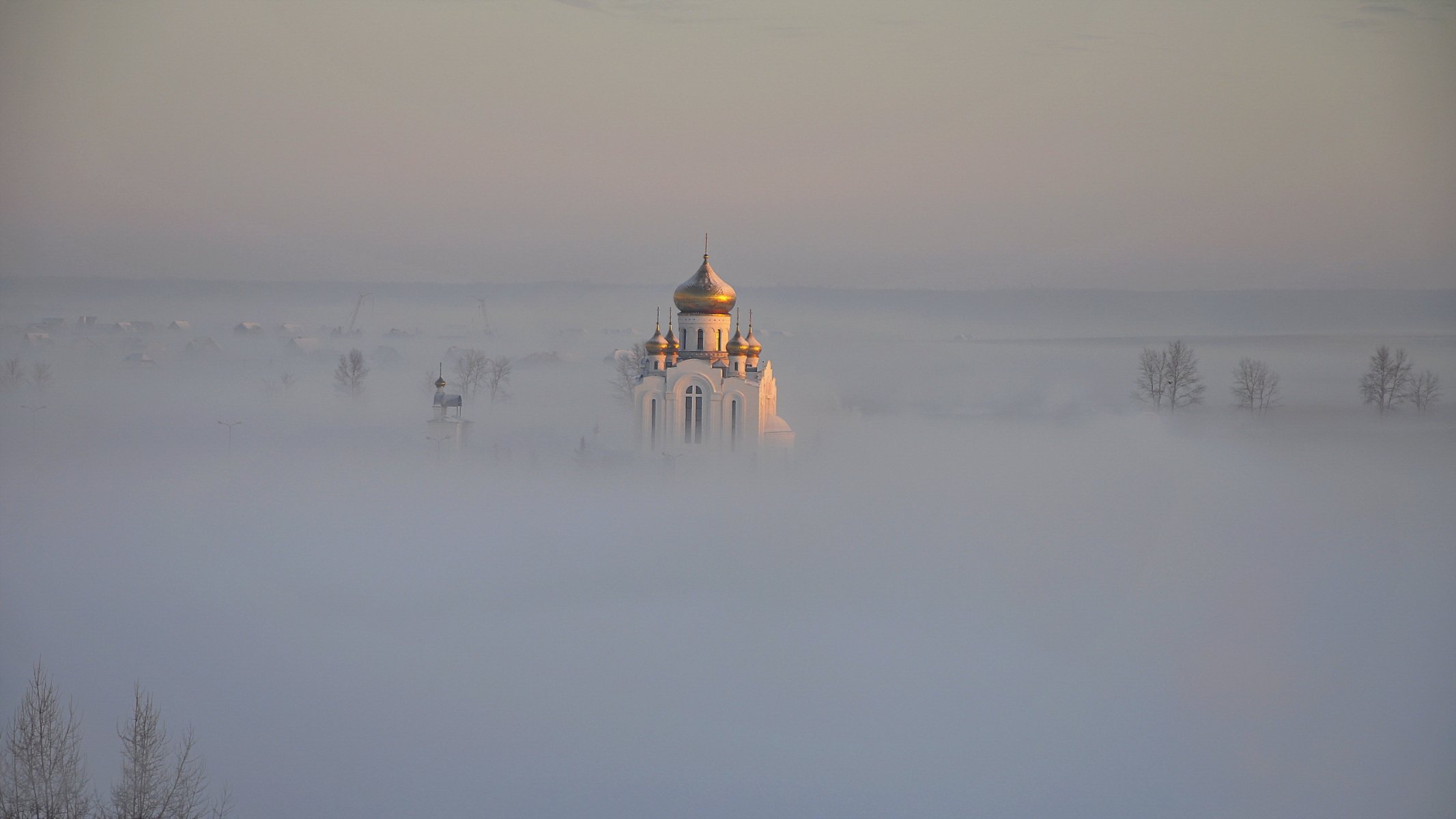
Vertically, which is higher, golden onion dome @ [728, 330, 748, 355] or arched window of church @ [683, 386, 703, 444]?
golden onion dome @ [728, 330, 748, 355]

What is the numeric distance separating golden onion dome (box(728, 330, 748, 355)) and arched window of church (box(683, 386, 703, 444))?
69 cm

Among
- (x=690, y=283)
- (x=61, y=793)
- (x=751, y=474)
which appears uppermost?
(x=690, y=283)

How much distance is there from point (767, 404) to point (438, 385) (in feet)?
17.5

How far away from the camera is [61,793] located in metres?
11.3

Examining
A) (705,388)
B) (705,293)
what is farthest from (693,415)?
(705,293)

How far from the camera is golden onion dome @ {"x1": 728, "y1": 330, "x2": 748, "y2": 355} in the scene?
16.8 meters

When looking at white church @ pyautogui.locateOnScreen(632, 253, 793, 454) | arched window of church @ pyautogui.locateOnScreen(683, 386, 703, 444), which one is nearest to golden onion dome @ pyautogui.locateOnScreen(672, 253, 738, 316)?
white church @ pyautogui.locateOnScreen(632, 253, 793, 454)

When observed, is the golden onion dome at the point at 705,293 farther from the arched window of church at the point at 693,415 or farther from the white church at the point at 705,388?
the arched window of church at the point at 693,415

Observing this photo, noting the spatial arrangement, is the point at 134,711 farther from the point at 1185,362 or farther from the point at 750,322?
the point at 1185,362

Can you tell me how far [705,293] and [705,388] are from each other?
1326 mm

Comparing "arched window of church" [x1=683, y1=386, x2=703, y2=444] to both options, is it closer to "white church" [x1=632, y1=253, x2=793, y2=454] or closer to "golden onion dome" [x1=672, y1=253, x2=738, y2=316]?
"white church" [x1=632, y1=253, x2=793, y2=454]

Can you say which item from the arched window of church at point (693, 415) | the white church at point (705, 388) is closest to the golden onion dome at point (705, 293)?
the white church at point (705, 388)

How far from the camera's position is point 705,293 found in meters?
16.7

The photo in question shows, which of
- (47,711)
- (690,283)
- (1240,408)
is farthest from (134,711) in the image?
(1240,408)
